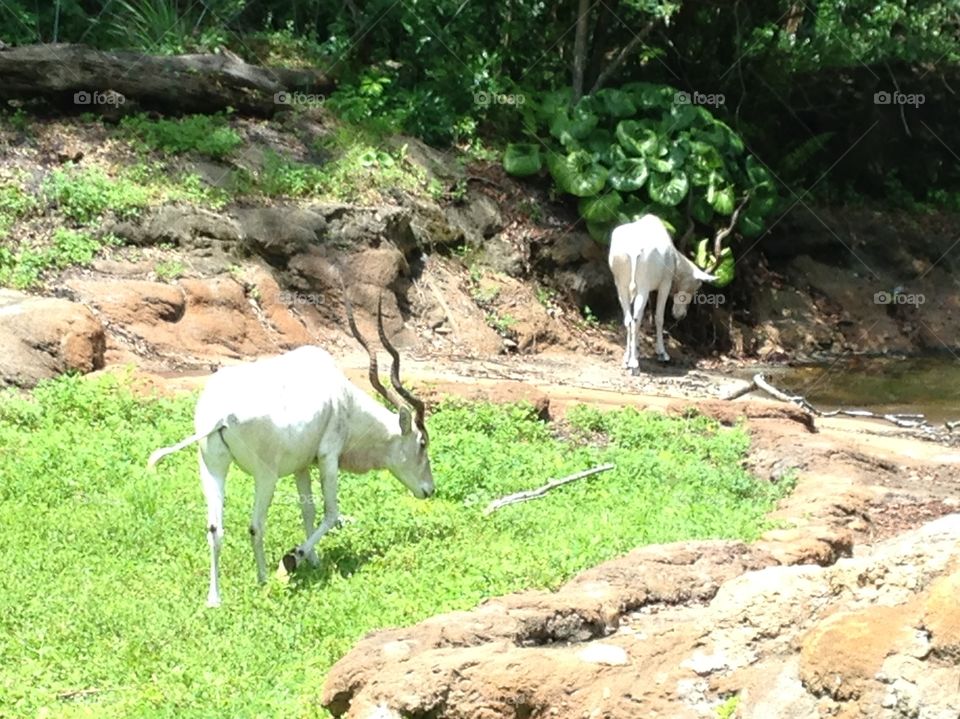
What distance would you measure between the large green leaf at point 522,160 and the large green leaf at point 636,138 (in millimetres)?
1186

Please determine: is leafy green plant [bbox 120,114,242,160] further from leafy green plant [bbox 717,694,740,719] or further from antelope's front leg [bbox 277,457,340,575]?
leafy green plant [bbox 717,694,740,719]

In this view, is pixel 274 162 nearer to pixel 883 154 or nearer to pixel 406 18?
pixel 406 18

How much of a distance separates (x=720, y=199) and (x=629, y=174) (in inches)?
53.7

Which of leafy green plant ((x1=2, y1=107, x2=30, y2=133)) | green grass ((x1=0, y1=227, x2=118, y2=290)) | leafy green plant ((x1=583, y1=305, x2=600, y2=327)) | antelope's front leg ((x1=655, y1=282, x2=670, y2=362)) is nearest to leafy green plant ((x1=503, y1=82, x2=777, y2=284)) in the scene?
leafy green plant ((x1=583, y1=305, x2=600, y2=327))

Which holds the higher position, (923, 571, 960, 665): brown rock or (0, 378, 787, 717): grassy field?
(923, 571, 960, 665): brown rock

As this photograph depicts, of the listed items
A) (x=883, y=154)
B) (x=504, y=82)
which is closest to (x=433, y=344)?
(x=504, y=82)

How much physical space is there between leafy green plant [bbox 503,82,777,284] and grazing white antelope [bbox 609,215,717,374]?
1.29m

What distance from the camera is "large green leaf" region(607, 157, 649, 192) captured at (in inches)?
791

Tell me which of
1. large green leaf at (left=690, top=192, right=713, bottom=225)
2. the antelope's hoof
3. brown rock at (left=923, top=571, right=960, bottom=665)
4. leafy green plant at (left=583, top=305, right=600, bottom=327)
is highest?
brown rock at (left=923, top=571, right=960, bottom=665)

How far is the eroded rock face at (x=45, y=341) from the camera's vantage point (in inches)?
470

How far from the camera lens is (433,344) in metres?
17.2

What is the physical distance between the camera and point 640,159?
20.3 metres

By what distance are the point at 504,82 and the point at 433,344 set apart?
560 cm

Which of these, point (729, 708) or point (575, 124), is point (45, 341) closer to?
point (729, 708)
